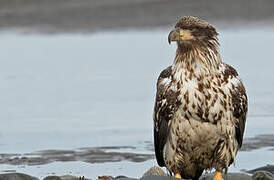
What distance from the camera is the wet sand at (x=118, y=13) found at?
2084 centimetres

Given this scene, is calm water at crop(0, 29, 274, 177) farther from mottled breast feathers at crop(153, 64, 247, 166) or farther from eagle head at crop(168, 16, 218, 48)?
eagle head at crop(168, 16, 218, 48)

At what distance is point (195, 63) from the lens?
8875mm

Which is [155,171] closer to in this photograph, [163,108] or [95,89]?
[163,108]

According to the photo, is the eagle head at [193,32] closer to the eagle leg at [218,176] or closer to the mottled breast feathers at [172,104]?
the mottled breast feathers at [172,104]

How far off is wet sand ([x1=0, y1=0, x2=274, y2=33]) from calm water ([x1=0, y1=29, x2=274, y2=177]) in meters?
0.86

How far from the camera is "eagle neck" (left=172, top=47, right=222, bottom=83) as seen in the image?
8836 millimetres

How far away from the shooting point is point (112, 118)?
1247cm

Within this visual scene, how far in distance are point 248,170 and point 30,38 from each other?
418 inches

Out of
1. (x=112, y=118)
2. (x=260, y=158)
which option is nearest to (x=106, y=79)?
(x=112, y=118)

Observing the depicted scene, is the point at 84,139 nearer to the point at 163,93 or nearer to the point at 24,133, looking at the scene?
the point at 24,133

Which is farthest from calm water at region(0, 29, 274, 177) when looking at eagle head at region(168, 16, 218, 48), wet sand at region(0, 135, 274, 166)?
eagle head at region(168, 16, 218, 48)

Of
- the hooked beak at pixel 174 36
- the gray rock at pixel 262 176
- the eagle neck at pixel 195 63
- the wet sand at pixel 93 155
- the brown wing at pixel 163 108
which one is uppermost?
the hooked beak at pixel 174 36

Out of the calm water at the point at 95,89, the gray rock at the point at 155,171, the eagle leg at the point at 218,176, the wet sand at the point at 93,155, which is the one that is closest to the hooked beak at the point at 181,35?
the eagle leg at the point at 218,176

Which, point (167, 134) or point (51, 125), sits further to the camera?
point (51, 125)
